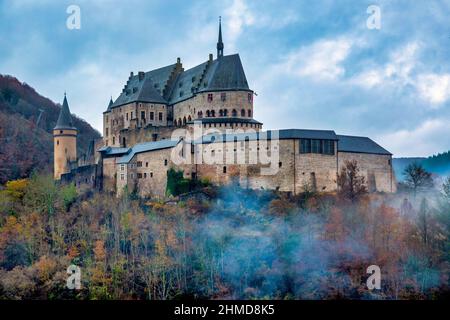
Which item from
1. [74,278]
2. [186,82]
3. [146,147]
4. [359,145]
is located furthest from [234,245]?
[186,82]

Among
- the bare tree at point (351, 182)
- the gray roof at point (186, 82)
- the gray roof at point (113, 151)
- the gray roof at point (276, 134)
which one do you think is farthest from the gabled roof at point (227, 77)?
the bare tree at point (351, 182)

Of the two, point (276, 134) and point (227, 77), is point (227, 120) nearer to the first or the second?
point (227, 77)

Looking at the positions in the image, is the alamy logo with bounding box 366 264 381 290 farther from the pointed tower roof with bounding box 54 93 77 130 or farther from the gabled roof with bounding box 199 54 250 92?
the pointed tower roof with bounding box 54 93 77 130

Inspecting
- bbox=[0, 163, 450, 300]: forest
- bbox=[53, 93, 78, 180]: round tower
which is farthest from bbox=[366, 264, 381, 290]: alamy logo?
bbox=[53, 93, 78, 180]: round tower

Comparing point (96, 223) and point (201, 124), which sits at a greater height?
point (201, 124)

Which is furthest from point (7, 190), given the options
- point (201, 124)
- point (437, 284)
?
point (437, 284)
